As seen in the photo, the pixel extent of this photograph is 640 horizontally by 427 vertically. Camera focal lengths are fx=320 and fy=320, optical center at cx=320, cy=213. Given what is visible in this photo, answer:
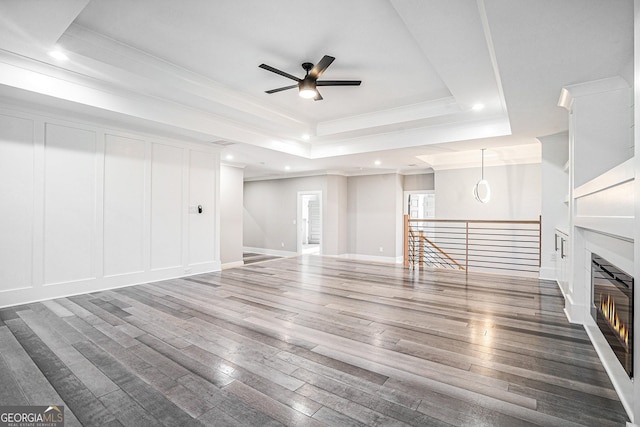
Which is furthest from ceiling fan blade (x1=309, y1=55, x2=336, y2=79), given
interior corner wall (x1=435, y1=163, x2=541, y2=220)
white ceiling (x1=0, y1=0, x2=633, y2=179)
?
interior corner wall (x1=435, y1=163, x2=541, y2=220)

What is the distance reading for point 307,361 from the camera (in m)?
Answer: 2.43

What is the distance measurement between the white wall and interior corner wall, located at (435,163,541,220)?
19.2 ft

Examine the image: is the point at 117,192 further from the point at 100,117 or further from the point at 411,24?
the point at 411,24

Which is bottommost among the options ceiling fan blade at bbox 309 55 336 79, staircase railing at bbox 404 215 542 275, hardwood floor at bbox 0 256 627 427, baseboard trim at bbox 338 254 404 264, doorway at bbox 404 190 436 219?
baseboard trim at bbox 338 254 404 264

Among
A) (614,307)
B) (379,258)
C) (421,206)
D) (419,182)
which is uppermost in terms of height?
(419,182)

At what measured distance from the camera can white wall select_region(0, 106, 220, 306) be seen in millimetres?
3961

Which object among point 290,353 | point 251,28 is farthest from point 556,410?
point 251,28

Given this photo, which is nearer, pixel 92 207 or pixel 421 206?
pixel 92 207

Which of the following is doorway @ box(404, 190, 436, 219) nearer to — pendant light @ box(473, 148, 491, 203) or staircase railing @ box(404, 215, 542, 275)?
staircase railing @ box(404, 215, 542, 275)

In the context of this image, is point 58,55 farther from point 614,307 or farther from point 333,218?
point 333,218

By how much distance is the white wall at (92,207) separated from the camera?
156 inches

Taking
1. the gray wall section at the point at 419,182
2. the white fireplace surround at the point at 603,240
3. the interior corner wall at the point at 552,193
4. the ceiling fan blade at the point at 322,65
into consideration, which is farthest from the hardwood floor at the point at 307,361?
the gray wall section at the point at 419,182

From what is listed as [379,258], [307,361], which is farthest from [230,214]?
[307,361]

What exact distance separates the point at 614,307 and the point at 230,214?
7.20 meters
